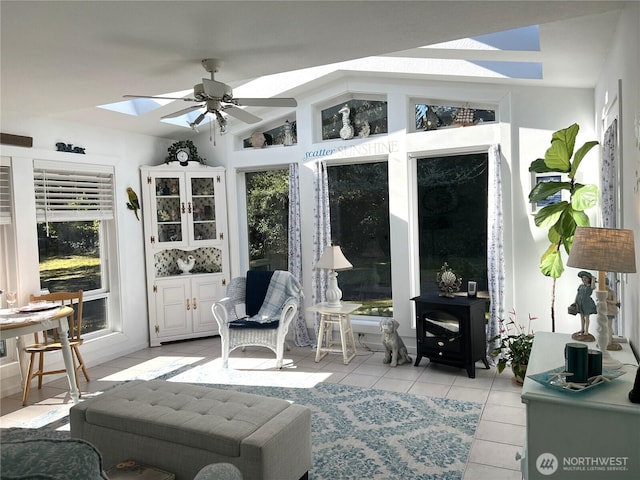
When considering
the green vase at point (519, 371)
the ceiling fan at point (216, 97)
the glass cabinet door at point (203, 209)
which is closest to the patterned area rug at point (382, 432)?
the green vase at point (519, 371)

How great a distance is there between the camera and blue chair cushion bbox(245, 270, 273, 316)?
572 centimetres

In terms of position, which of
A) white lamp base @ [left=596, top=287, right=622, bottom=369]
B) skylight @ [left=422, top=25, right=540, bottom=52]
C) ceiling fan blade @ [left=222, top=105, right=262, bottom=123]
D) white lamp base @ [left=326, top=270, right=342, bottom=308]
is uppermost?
skylight @ [left=422, top=25, right=540, bottom=52]

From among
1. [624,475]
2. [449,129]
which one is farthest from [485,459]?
[449,129]

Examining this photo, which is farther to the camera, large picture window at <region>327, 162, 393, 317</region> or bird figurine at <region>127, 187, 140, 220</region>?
bird figurine at <region>127, 187, 140, 220</region>

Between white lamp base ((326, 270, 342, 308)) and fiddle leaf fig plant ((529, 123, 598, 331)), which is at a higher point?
fiddle leaf fig plant ((529, 123, 598, 331))

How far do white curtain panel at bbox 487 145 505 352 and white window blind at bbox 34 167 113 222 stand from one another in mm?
4327

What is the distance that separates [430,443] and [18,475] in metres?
2.89

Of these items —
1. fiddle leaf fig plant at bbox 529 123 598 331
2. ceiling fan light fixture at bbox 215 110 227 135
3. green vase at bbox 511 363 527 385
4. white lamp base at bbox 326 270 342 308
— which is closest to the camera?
ceiling fan light fixture at bbox 215 110 227 135

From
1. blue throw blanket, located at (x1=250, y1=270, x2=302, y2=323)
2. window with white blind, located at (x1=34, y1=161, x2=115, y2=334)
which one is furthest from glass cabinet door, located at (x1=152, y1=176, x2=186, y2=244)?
blue throw blanket, located at (x1=250, y1=270, x2=302, y2=323)

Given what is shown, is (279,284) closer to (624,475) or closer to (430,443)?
(430,443)

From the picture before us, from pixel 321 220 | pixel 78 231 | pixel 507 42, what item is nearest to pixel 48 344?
pixel 78 231

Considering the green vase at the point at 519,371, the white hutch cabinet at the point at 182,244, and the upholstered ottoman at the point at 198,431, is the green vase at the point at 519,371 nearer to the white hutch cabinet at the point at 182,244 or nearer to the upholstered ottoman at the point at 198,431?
the upholstered ottoman at the point at 198,431

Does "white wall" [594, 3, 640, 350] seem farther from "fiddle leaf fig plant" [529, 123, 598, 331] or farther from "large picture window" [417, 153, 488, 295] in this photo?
"large picture window" [417, 153, 488, 295]

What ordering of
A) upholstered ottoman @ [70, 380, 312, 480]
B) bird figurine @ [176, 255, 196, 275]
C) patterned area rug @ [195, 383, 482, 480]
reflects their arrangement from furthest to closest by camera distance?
bird figurine @ [176, 255, 196, 275]
patterned area rug @ [195, 383, 482, 480]
upholstered ottoman @ [70, 380, 312, 480]
